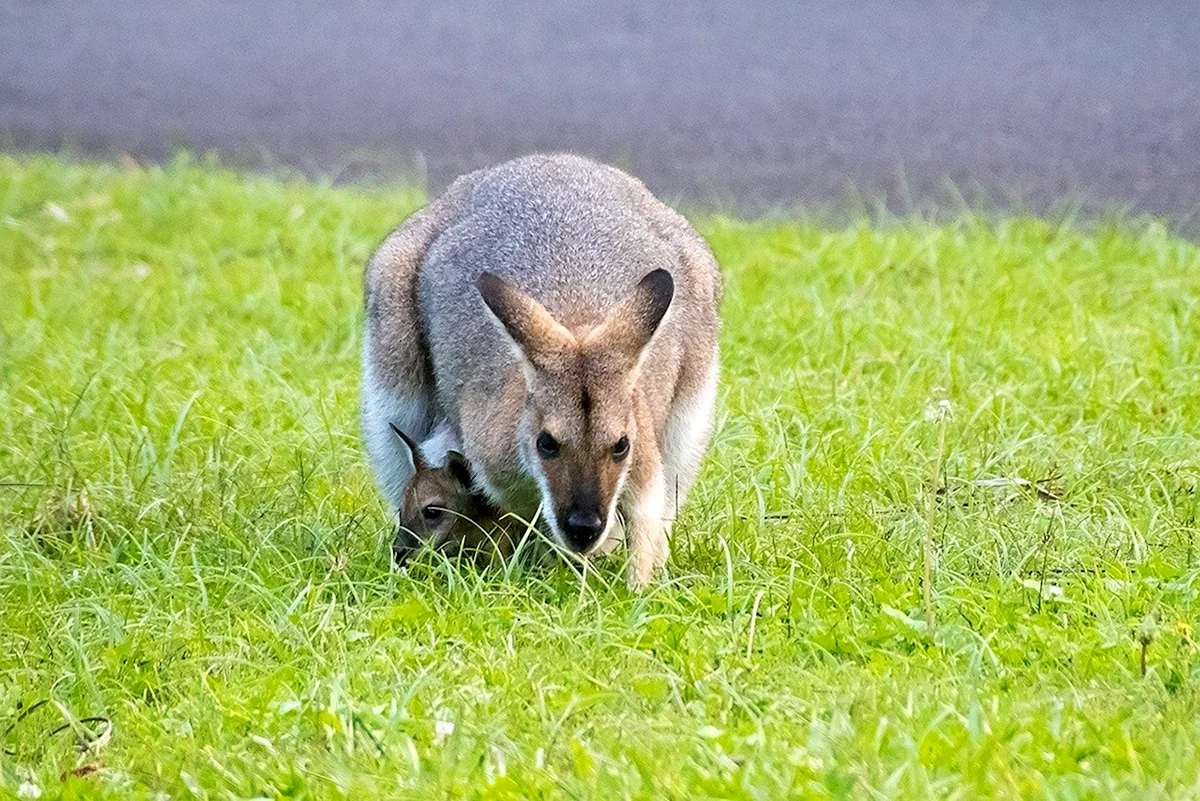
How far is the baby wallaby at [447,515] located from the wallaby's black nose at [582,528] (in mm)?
523

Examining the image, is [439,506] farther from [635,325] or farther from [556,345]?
[635,325]

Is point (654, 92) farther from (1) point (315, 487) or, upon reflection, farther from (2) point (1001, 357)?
(1) point (315, 487)

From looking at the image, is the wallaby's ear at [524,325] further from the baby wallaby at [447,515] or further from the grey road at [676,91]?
the grey road at [676,91]

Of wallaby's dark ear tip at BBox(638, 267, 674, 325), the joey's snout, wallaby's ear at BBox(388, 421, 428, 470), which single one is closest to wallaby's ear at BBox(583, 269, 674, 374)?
wallaby's dark ear tip at BBox(638, 267, 674, 325)

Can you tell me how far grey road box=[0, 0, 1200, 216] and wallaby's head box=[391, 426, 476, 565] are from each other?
368 centimetres

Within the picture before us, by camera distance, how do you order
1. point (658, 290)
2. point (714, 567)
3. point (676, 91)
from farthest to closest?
point (676, 91)
point (714, 567)
point (658, 290)

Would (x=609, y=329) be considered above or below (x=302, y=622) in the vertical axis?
above

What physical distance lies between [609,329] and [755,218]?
370 cm

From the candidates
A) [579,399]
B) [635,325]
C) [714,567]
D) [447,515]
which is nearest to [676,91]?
[447,515]

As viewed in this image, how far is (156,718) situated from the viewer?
11.8 feet

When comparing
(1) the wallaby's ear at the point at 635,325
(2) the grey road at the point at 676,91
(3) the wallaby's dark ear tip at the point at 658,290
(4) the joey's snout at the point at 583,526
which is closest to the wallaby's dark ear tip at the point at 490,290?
(1) the wallaby's ear at the point at 635,325

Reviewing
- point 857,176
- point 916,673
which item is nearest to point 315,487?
point 916,673

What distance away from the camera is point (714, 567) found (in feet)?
14.2

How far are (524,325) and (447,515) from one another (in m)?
0.65
